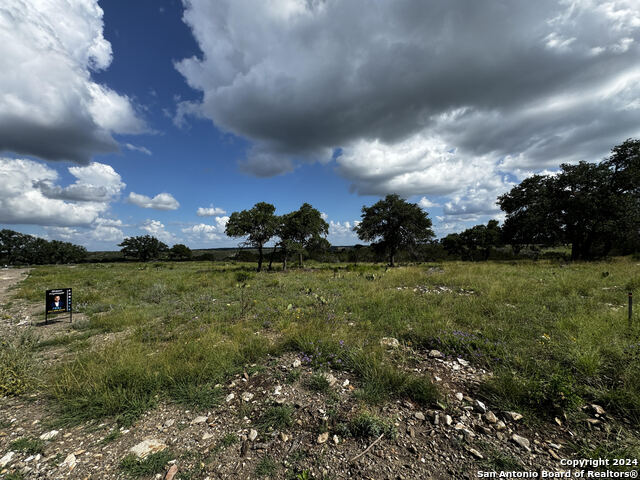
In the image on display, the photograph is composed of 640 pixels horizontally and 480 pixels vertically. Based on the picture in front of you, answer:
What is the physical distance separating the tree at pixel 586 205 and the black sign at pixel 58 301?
35193mm

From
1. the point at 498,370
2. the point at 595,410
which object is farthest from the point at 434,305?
the point at 595,410

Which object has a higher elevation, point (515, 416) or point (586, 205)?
point (586, 205)

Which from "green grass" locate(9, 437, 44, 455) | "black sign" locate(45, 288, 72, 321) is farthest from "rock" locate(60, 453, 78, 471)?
"black sign" locate(45, 288, 72, 321)

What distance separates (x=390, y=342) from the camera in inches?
210

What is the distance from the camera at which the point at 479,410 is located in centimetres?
325

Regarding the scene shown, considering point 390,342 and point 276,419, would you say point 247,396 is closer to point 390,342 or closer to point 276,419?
point 276,419

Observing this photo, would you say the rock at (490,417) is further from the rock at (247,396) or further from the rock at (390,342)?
→ the rock at (247,396)

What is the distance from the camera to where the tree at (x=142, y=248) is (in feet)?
229

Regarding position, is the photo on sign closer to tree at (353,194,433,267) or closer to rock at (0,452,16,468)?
rock at (0,452,16,468)

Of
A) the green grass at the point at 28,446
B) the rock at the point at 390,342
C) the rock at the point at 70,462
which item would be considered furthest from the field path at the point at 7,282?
the rock at the point at 390,342

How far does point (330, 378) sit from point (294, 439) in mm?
1256

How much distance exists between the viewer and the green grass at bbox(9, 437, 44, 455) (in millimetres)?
2764

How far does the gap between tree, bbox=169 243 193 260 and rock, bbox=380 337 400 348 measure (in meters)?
81.8

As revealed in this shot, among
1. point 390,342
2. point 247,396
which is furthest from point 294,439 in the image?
point 390,342
